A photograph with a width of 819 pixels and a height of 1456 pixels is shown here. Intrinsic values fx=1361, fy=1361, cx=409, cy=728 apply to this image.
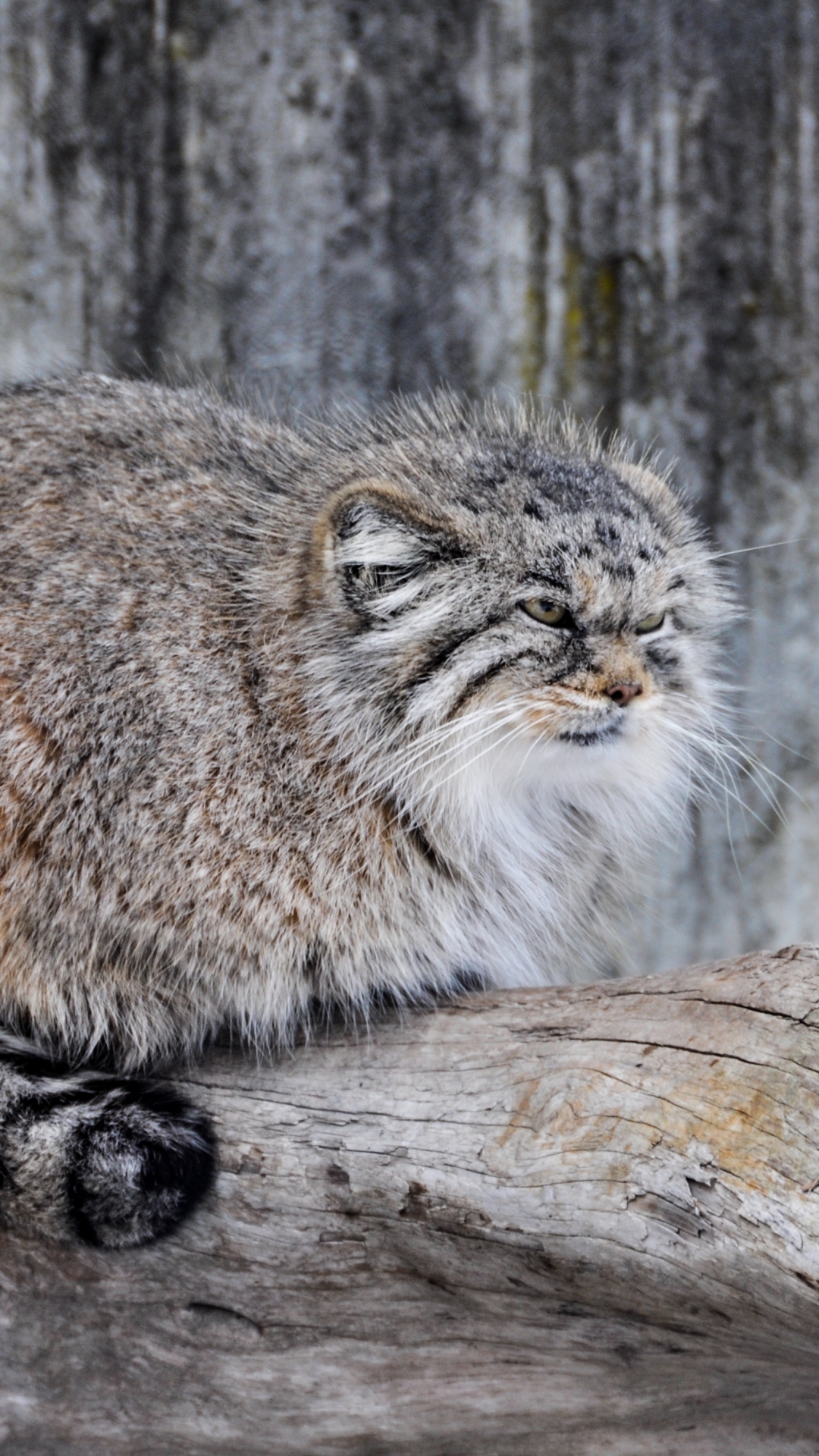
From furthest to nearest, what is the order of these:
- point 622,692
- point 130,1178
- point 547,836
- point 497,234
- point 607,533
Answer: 1. point 497,234
2. point 547,836
3. point 607,533
4. point 622,692
5. point 130,1178

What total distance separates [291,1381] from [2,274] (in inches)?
148

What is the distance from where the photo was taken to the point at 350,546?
11.2 ft

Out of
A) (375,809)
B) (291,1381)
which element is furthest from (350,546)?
(291,1381)

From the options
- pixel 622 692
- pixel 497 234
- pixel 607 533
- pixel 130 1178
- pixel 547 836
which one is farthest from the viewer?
pixel 497 234

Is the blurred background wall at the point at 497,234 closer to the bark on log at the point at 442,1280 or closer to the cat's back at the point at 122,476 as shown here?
the cat's back at the point at 122,476

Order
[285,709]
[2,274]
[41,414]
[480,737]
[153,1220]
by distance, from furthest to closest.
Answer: [2,274] < [41,414] < [285,709] < [480,737] < [153,1220]

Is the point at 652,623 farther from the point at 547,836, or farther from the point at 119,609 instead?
the point at 119,609

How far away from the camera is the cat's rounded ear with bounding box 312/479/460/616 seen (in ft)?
11.1

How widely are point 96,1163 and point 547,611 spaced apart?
1.65 m

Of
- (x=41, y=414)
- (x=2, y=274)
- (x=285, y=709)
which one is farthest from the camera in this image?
(x=2, y=274)

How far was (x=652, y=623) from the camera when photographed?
3.55 m

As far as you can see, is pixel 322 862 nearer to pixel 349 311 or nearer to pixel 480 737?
pixel 480 737

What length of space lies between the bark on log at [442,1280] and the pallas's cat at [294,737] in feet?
0.89

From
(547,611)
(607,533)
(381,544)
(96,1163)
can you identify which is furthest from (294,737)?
(96,1163)
